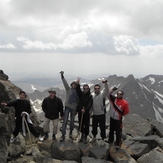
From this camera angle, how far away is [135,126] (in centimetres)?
2698

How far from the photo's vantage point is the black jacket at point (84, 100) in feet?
51.4

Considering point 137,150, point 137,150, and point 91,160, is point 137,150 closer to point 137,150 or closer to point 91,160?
point 137,150

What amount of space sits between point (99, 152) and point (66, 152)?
2326 millimetres

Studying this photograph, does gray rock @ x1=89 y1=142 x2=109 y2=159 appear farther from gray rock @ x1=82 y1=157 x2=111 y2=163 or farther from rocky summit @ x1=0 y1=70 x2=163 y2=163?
gray rock @ x1=82 y1=157 x2=111 y2=163

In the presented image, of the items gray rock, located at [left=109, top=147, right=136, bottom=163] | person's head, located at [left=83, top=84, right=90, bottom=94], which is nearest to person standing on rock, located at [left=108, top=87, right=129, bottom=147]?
gray rock, located at [left=109, top=147, right=136, bottom=163]

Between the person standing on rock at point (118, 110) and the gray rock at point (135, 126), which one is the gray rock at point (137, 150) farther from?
the gray rock at point (135, 126)

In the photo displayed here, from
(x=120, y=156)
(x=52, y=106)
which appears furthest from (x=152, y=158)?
(x=52, y=106)

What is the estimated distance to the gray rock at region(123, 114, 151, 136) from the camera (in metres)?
24.8

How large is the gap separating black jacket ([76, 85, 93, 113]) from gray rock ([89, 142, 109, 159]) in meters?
2.74

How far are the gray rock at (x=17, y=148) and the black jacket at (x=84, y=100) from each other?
4967 millimetres

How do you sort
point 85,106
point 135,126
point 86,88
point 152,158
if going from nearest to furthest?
1. point 152,158
2. point 86,88
3. point 85,106
4. point 135,126

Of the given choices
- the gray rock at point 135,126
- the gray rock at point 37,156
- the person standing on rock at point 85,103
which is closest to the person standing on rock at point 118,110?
the person standing on rock at point 85,103

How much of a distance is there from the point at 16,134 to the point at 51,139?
8.92ft

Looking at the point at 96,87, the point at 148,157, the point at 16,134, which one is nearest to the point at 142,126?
the point at 148,157
